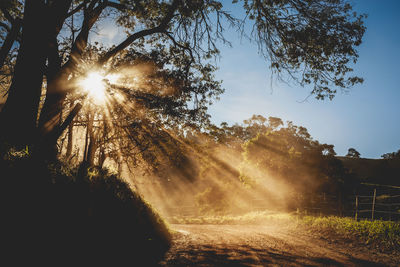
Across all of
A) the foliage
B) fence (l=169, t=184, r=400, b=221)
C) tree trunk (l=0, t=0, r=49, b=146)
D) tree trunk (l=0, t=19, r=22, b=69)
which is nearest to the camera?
tree trunk (l=0, t=0, r=49, b=146)

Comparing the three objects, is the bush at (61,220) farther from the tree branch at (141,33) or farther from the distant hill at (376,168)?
the distant hill at (376,168)

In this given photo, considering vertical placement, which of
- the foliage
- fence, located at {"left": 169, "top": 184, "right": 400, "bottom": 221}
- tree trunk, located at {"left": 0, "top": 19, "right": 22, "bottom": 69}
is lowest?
fence, located at {"left": 169, "top": 184, "right": 400, "bottom": 221}

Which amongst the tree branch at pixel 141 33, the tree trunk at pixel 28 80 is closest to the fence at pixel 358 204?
the tree branch at pixel 141 33

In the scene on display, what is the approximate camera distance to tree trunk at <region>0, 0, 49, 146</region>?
19.1 ft

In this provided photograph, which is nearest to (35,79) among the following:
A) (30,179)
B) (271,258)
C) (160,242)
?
(30,179)

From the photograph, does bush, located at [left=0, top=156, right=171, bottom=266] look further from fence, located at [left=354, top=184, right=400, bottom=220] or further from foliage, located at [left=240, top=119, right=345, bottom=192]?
foliage, located at [left=240, top=119, right=345, bottom=192]

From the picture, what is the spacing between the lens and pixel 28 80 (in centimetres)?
615

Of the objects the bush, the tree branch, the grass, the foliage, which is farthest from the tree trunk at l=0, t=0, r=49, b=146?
the foliage

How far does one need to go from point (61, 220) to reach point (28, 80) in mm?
4591

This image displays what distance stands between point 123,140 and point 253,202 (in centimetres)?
2346

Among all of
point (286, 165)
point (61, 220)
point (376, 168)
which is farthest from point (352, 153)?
point (61, 220)

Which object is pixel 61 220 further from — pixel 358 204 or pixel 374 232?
pixel 358 204

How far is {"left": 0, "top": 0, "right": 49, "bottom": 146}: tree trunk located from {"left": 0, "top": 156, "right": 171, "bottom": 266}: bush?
1941mm

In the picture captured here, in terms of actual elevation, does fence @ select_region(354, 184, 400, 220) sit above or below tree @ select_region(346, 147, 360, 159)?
below
